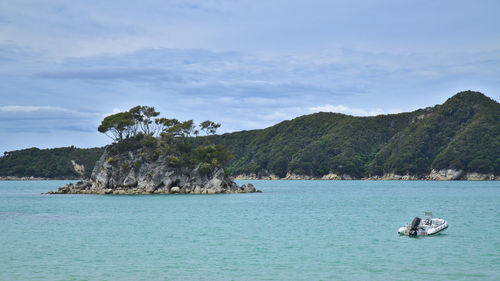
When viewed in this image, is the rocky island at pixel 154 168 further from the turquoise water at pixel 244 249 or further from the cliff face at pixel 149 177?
the turquoise water at pixel 244 249

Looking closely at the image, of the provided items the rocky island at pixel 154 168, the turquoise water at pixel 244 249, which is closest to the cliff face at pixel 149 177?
the rocky island at pixel 154 168

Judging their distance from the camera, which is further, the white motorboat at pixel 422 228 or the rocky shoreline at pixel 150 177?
the rocky shoreline at pixel 150 177

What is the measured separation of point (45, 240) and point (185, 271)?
Answer: 15.9 m

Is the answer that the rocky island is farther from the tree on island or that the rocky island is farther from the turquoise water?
the turquoise water

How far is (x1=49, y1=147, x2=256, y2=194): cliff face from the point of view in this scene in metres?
104

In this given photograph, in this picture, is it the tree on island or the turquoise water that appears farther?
the tree on island

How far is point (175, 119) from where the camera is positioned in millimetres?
117688

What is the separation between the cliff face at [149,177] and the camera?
341 ft

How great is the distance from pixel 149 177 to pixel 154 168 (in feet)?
7.01

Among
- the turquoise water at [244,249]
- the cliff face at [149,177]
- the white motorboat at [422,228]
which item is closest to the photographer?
the turquoise water at [244,249]

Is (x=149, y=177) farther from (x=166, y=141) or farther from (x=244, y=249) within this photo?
(x=244, y=249)

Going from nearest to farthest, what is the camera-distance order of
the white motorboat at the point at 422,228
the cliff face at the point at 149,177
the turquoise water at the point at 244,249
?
the turquoise water at the point at 244,249 → the white motorboat at the point at 422,228 → the cliff face at the point at 149,177

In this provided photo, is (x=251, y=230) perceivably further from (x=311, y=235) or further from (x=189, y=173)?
(x=189, y=173)

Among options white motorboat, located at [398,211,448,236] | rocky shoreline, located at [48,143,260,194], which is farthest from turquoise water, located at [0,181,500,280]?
rocky shoreline, located at [48,143,260,194]
